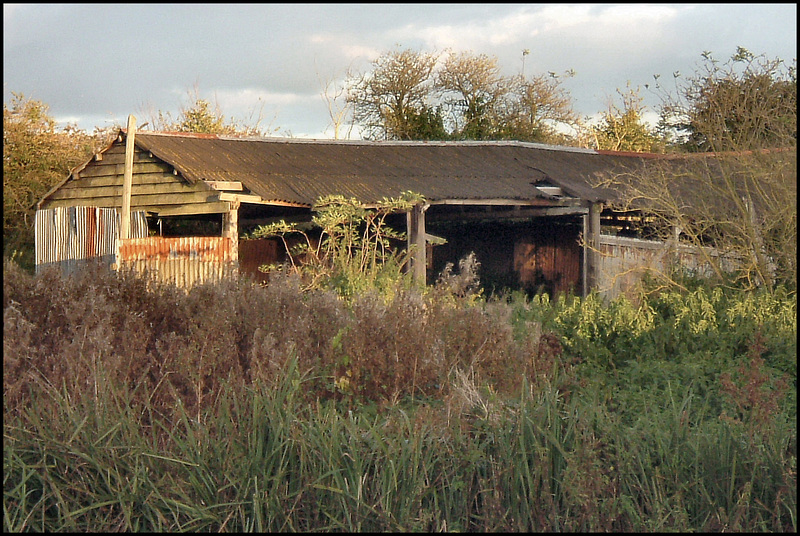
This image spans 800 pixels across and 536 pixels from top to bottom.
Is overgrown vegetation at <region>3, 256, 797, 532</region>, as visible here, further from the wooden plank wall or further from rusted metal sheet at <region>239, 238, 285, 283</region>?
rusted metal sheet at <region>239, 238, 285, 283</region>

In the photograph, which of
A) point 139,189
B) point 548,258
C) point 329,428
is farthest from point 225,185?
point 329,428

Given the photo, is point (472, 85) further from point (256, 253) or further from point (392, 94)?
point (256, 253)

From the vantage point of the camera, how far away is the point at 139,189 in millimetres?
14719

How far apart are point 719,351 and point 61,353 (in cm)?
531

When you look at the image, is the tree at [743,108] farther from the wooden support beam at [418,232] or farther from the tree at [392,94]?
the tree at [392,94]

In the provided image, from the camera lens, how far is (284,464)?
14.0ft

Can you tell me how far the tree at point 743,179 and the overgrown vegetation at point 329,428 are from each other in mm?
2390

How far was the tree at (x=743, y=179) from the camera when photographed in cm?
801

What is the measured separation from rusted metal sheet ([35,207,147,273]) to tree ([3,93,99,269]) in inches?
275

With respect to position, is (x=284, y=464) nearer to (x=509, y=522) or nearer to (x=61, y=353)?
(x=509, y=522)

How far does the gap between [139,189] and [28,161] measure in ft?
32.1

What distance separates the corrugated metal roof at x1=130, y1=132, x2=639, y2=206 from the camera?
559 inches

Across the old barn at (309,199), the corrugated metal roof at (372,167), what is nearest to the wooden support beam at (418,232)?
the old barn at (309,199)

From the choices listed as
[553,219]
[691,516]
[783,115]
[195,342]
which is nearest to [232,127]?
[553,219]
